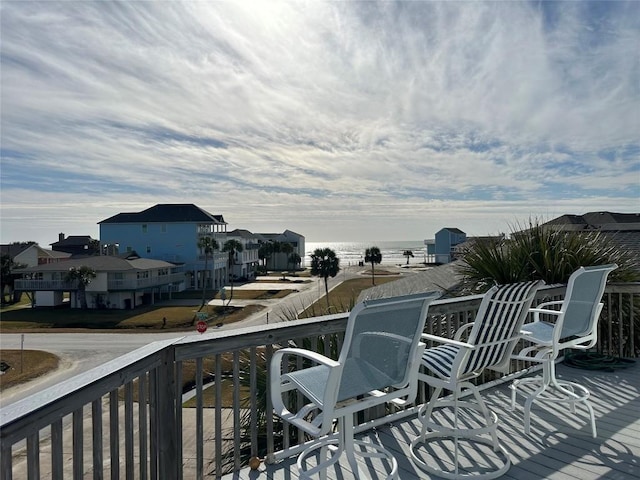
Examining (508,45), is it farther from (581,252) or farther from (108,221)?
(108,221)

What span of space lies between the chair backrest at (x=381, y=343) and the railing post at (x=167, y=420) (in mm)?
871

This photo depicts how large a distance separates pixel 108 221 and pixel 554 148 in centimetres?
4387

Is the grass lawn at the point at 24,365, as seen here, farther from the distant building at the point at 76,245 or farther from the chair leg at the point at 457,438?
the distant building at the point at 76,245

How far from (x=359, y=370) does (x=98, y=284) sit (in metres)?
36.2

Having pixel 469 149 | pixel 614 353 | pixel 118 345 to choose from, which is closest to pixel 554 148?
pixel 469 149

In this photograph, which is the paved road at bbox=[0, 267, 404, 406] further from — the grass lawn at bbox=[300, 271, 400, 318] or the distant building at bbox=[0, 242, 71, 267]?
the distant building at bbox=[0, 242, 71, 267]

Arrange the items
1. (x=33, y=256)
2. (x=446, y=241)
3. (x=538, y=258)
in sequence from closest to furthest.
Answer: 1. (x=538, y=258)
2. (x=33, y=256)
3. (x=446, y=241)

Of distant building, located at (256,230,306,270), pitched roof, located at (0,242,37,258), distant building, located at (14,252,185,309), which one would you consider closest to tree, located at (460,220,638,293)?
distant building, located at (14,252,185,309)

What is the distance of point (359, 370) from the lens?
1.98 metres

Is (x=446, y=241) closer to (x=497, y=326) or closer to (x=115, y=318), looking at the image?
(x=115, y=318)

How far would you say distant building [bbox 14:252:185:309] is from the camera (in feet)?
110

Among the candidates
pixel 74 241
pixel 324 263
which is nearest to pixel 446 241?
pixel 324 263

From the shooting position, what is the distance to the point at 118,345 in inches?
778

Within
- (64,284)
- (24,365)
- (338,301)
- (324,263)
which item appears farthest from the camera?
(324,263)
